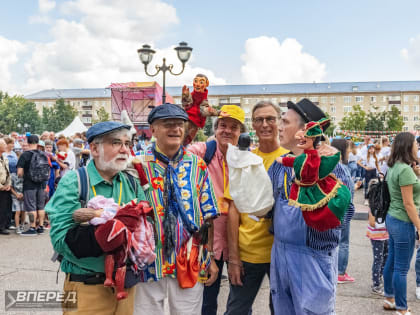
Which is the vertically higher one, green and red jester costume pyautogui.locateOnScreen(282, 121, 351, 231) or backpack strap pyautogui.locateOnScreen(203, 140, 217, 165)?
backpack strap pyautogui.locateOnScreen(203, 140, 217, 165)

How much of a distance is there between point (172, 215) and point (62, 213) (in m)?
0.72

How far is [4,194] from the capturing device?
8.06 m

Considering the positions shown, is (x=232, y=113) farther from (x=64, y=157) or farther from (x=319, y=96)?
(x=319, y=96)

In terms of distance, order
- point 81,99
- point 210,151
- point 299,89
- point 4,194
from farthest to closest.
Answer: point 81,99 < point 299,89 < point 4,194 < point 210,151

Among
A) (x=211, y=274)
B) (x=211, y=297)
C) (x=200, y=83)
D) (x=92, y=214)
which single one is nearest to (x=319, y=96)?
(x=200, y=83)

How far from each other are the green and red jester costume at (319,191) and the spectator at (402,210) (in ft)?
7.00

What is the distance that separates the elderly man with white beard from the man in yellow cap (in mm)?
834

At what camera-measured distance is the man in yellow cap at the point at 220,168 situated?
3010 millimetres

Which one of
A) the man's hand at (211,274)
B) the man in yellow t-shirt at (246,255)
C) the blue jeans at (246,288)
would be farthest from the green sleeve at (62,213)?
the blue jeans at (246,288)

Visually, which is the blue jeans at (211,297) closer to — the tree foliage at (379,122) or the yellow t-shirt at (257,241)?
the yellow t-shirt at (257,241)

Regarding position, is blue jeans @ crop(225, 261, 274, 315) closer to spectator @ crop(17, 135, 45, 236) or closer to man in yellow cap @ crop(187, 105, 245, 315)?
man in yellow cap @ crop(187, 105, 245, 315)

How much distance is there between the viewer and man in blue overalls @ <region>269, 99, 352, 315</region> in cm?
219
